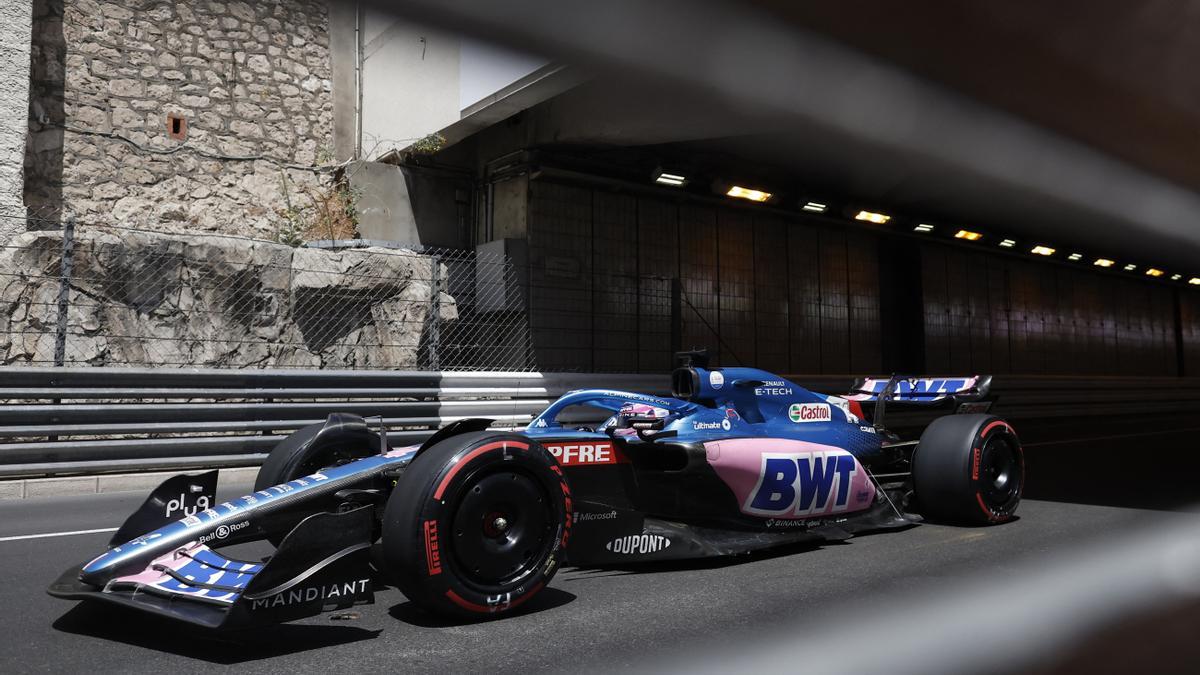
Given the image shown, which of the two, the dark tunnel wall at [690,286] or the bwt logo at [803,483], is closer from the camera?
the bwt logo at [803,483]

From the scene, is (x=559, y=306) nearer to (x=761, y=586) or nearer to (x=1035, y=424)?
(x=761, y=586)

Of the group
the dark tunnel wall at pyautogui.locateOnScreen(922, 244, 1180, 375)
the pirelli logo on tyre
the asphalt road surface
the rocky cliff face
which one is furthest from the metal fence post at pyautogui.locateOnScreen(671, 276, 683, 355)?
the pirelli logo on tyre

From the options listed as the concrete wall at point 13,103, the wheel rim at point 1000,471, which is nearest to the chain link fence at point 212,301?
the concrete wall at point 13,103

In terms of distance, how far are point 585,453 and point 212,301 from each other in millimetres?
5956

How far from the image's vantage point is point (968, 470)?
5.08 metres

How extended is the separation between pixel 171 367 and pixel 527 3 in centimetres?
799

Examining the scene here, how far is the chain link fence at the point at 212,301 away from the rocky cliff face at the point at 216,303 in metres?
0.01

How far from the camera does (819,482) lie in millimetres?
4605

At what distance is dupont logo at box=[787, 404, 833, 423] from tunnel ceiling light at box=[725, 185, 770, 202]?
319 inches

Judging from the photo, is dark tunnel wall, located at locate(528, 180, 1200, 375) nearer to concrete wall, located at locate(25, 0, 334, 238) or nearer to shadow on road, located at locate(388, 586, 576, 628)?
concrete wall, located at locate(25, 0, 334, 238)

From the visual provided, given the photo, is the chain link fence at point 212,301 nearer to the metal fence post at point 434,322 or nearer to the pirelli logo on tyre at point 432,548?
the metal fence post at point 434,322

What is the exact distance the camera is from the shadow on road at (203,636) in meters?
2.78

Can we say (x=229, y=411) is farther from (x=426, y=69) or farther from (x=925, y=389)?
(x=426, y=69)

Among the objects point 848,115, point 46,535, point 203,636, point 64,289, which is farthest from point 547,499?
point 64,289
